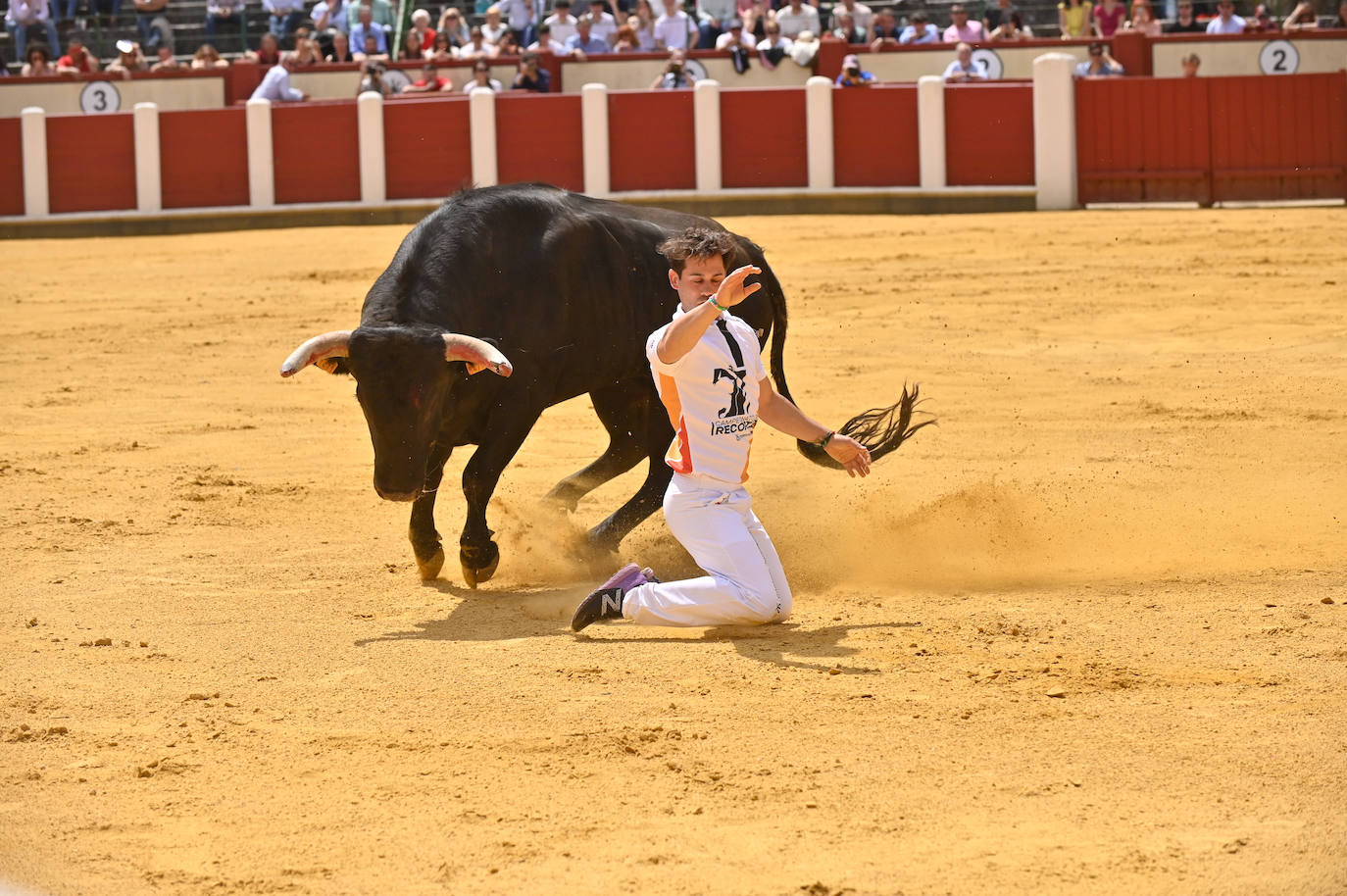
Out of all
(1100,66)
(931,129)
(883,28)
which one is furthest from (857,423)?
(883,28)

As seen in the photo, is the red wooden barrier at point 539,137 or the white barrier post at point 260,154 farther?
the white barrier post at point 260,154

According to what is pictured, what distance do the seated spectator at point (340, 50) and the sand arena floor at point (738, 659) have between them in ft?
32.1

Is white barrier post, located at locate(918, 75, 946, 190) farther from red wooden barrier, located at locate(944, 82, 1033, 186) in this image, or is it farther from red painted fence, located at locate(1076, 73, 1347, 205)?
red painted fence, located at locate(1076, 73, 1347, 205)

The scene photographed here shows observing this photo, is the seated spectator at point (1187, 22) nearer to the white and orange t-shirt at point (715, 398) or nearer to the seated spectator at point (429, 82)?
the seated spectator at point (429, 82)

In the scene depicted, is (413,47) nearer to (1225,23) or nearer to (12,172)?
(12,172)

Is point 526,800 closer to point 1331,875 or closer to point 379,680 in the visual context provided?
point 379,680

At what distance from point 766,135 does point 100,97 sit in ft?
23.9

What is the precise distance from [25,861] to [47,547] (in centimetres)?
314

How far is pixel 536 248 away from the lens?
572 centimetres

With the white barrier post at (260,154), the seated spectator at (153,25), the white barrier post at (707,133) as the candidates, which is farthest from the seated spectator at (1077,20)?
the seated spectator at (153,25)

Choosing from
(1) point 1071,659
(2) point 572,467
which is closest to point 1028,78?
(2) point 572,467

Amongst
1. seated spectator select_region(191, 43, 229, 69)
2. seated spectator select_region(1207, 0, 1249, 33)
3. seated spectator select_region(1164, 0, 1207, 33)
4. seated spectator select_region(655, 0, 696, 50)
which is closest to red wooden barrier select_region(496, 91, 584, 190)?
seated spectator select_region(655, 0, 696, 50)

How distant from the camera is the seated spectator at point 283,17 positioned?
1975 cm

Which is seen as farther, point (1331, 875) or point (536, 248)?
point (536, 248)
